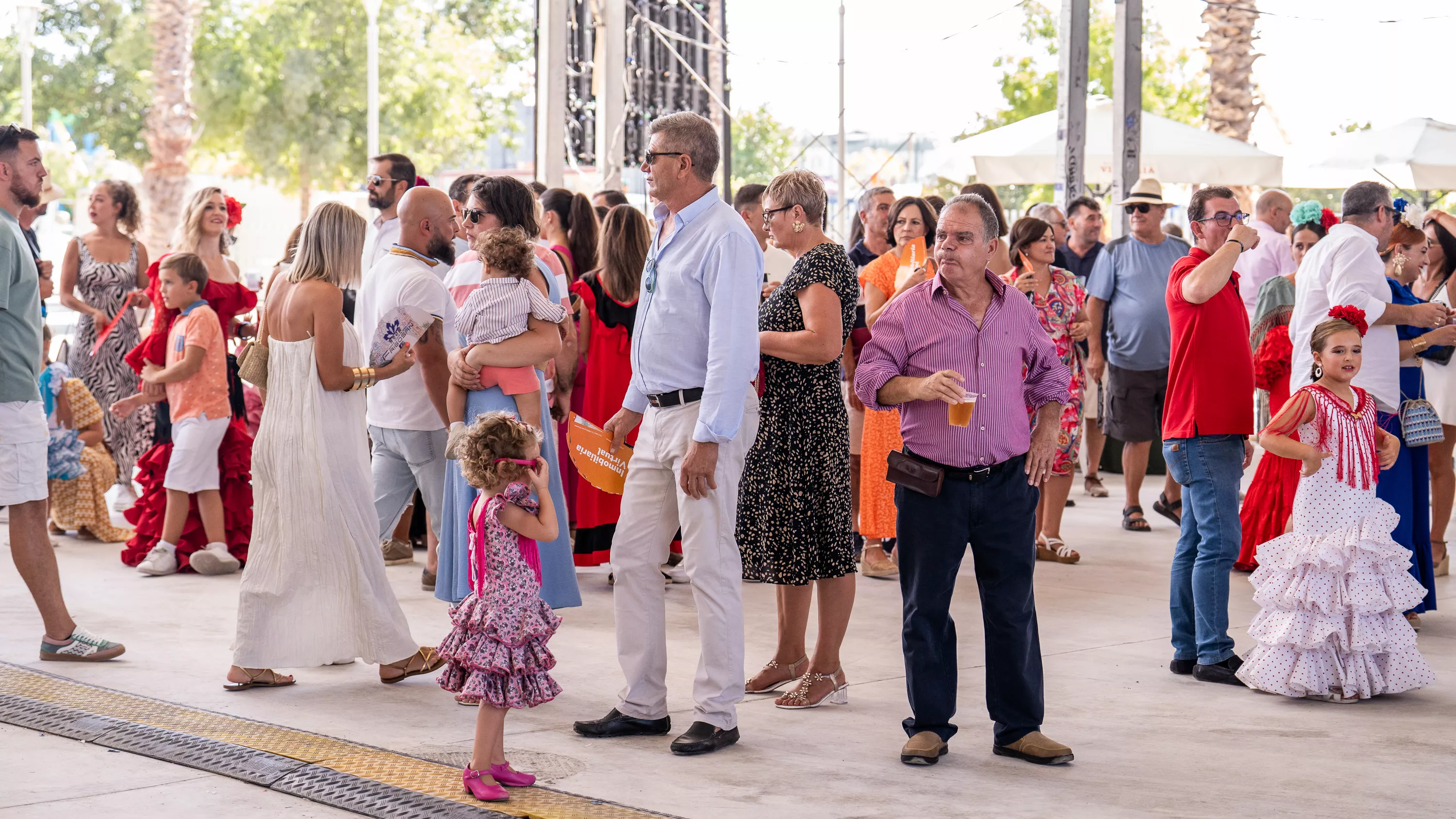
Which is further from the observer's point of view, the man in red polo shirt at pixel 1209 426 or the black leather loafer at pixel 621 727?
the man in red polo shirt at pixel 1209 426

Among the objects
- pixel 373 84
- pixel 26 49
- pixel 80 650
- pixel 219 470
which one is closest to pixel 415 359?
pixel 80 650

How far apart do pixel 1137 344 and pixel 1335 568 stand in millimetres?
3959

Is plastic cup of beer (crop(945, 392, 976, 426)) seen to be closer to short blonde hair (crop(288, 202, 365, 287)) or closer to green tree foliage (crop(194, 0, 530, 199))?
short blonde hair (crop(288, 202, 365, 287))

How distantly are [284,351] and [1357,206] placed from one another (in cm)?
456

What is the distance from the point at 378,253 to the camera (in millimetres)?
7934

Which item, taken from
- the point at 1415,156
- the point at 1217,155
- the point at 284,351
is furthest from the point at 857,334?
the point at 1415,156

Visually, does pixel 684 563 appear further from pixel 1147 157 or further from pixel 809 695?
pixel 1147 157

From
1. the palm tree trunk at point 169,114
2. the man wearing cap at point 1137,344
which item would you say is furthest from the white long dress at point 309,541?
the palm tree trunk at point 169,114

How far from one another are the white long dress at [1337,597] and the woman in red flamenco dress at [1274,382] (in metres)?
1.29

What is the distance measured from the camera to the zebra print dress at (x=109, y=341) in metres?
9.45

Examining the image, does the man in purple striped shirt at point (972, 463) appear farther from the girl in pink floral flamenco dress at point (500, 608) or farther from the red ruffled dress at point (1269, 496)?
the red ruffled dress at point (1269, 496)

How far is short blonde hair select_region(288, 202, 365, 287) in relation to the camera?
5344mm

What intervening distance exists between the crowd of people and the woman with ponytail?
0.02 meters

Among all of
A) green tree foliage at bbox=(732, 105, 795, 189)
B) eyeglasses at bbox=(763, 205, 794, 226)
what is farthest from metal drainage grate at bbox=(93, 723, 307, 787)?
green tree foliage at bbox=(732, 105, 795, 189)
